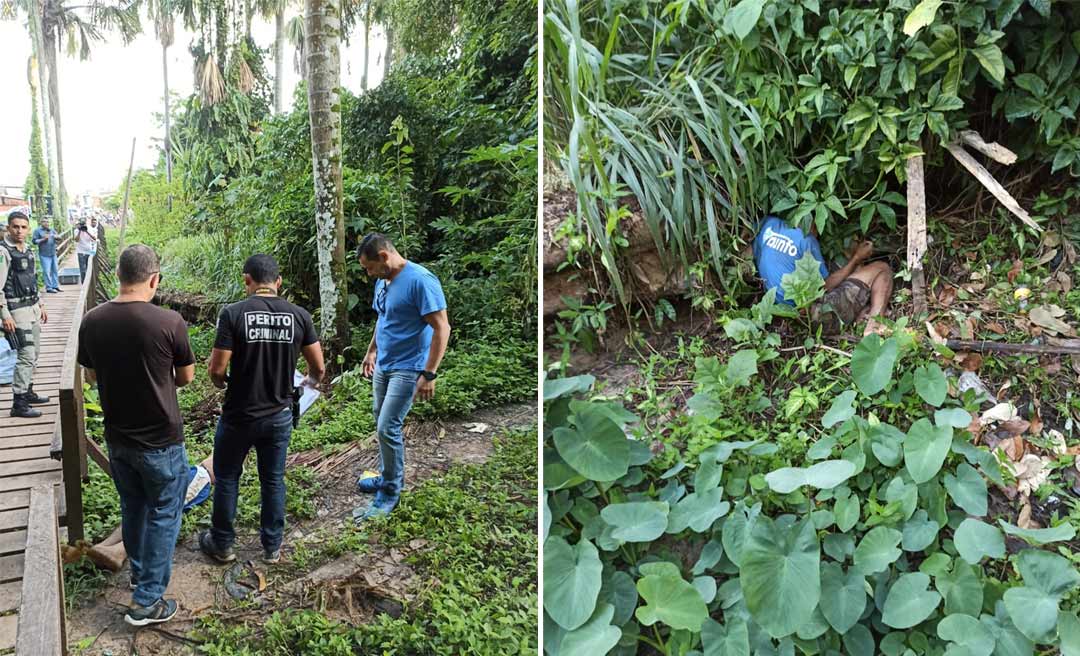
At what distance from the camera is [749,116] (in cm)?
168

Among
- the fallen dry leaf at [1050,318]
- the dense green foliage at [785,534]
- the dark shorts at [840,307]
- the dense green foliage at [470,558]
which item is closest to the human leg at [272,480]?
the dense green foliage at [470,558]

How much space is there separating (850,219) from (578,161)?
0.78 meters

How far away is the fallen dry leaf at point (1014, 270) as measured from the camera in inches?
72.1

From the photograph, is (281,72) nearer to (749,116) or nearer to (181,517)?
(181,517)

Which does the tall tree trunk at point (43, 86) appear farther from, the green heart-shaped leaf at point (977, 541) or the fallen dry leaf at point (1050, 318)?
the fallen dry leaf at point (1050, 318)

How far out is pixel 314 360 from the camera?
123 centimetres

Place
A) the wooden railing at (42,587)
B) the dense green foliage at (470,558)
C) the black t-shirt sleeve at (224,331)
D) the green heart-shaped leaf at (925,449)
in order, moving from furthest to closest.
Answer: the green heart-shaped leaf at (925,449), the dense green foliage at (470,558), the black t-shirt sleeve at (224,331), the wooden railing at (42,587)

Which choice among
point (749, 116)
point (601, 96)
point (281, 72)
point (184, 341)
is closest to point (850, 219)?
point (749, 116)

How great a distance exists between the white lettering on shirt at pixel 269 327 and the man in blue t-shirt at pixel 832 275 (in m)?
1.10

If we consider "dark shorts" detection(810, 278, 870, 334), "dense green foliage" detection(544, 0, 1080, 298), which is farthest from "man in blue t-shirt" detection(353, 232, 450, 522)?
"dark shorts" detection(810, 278, 870, 334)

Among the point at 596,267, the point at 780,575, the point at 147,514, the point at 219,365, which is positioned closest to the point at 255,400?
the point at 219,365

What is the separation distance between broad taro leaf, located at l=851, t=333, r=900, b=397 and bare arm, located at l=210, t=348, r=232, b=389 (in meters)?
1.28

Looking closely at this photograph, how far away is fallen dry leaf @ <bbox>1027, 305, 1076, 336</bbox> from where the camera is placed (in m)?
1.77

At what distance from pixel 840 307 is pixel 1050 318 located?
538 millimetres
